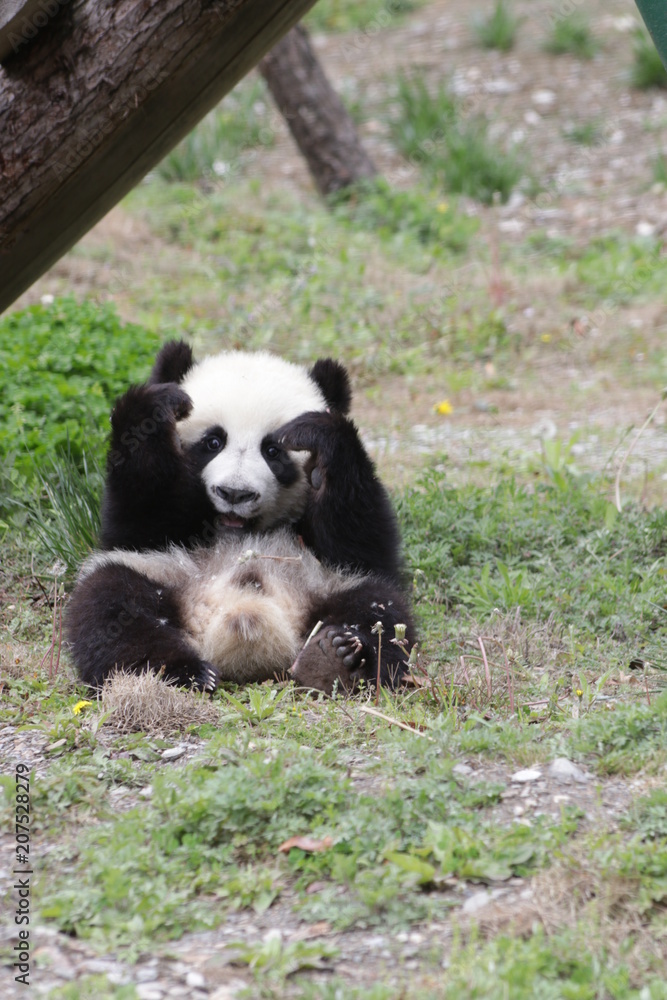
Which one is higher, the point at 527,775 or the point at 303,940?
the point at 303,940

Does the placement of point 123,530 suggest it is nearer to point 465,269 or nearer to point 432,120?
point 465,269

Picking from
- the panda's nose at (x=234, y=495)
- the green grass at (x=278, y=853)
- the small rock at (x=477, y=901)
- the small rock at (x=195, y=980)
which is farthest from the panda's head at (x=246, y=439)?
the small rock at (x=195, y=980)

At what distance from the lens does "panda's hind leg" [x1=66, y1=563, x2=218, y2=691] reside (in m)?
3.48

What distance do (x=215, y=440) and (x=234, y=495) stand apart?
28 cm

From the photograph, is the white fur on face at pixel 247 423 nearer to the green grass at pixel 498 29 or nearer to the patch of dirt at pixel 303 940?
the patch of dirt at pixel 303 940

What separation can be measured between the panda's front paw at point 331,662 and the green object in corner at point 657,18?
195 centimetres

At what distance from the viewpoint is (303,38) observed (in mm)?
9102

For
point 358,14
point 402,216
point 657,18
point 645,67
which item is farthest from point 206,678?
point 358,14

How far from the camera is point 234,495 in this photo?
3840 mm

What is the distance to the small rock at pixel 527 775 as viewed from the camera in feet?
9.07

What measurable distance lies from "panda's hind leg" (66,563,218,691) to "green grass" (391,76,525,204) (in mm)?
7331

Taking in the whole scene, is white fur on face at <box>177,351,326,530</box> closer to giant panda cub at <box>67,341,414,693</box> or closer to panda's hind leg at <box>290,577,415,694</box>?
giant panda cub at <box>67,341,414,693</box>

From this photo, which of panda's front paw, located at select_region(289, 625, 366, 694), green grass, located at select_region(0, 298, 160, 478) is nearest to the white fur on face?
panda's front paw, located at select_region(289, 625, 366, 694)

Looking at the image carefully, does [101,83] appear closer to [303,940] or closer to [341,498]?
[341,498]
